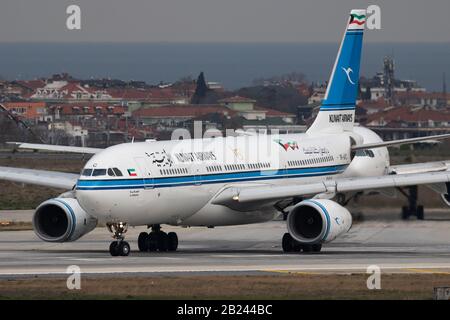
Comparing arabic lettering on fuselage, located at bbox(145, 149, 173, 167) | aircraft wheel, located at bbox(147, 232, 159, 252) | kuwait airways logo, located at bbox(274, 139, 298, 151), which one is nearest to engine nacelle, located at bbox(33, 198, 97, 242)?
aircraft wheel, located at bbox(147, 232, 159, 252)

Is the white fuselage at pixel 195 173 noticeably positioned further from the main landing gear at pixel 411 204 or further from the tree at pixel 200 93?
the tree at pixel 200 93

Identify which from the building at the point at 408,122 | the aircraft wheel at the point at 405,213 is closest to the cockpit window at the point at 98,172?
the aircraft wheel at the point at 405,213

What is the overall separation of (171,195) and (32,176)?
7.47 metres

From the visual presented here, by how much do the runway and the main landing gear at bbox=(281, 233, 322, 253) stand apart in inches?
22.1

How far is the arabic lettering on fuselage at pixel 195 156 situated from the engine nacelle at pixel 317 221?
366 cm

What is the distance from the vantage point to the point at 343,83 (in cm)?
5741

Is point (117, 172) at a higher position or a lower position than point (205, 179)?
higher

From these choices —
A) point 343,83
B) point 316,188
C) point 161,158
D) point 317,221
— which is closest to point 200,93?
point 343,83

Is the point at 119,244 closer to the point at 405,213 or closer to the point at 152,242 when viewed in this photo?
the point at 152,242

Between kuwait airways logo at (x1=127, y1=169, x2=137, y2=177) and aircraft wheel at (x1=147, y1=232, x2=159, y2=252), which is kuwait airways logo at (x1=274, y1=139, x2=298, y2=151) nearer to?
aircraft wheel at (x1=147, y1=232, x2=159, y2=252)

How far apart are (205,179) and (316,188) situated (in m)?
4.01

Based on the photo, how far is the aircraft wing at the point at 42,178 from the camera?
167ft
